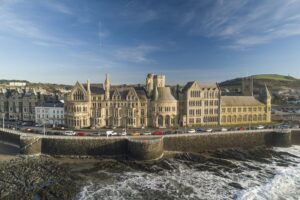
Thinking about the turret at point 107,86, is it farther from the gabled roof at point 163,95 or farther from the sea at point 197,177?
the sea at point 197,177

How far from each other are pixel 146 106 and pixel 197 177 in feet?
118

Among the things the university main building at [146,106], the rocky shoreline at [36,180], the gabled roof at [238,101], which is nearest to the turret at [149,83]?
the university main building at [146,106]

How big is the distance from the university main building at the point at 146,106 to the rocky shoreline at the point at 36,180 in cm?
2436

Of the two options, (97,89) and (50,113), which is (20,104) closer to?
(50,113)

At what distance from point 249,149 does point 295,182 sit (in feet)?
70.5

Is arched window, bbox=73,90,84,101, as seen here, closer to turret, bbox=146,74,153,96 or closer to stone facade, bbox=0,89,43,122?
stone facade, bbox=0,89,43,122

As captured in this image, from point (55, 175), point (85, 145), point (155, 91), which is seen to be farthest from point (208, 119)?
point (55, 175)

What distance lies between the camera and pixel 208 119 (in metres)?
80.9

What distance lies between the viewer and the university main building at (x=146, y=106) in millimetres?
73312

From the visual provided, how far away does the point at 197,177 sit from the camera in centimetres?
4353

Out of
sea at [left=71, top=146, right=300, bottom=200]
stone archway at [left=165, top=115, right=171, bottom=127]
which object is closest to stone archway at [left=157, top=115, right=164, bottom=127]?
stone archway at [left=165, top=115, right=171, bottom=127]

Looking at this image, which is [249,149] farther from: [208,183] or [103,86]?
[103,86]

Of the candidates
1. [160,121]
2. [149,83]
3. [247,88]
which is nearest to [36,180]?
[160,121]

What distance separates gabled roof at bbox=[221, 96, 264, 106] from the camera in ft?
273
